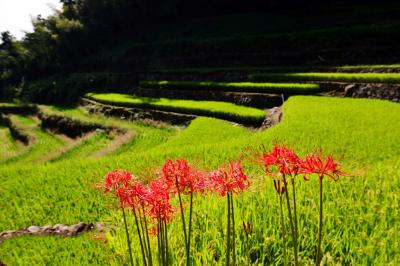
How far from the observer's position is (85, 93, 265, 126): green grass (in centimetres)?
2228

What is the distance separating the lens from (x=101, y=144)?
2617cm

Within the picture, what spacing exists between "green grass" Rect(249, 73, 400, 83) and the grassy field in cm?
239

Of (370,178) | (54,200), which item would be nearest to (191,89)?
(54,200)

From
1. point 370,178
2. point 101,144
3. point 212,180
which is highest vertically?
point 212,180

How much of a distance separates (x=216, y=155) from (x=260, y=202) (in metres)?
6.81

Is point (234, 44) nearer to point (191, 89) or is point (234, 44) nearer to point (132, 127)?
point (191, 89)

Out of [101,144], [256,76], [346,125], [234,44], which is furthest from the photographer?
[234,44]

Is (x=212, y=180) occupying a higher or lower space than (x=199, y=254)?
higher

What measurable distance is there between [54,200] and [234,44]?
2861cm

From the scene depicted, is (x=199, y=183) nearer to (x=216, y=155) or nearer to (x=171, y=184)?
(x=171, y=184)

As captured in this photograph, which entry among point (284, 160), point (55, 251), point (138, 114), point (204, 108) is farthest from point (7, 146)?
point (284, 160)

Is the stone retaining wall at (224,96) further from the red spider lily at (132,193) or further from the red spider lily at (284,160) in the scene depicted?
the red spider lily at (284,160)

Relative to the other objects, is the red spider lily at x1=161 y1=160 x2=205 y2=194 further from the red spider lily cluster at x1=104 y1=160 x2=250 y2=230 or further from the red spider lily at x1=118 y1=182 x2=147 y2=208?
the red spider lily at x1=118 y1=182 x2=147 y2=208

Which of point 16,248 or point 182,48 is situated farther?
point 182,48
